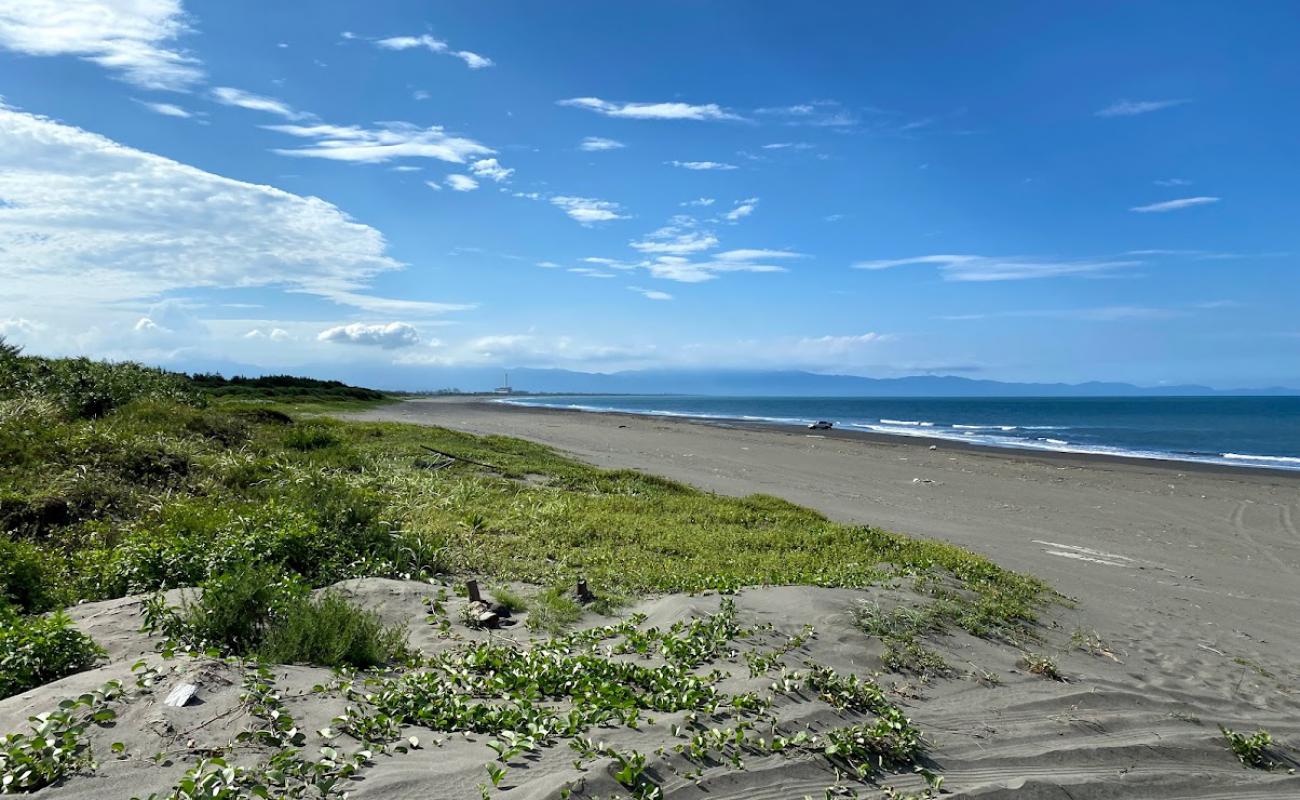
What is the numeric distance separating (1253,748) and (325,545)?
31.1 feet

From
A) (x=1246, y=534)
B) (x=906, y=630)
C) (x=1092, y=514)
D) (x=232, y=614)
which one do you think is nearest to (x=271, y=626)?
(x=232, y=614)

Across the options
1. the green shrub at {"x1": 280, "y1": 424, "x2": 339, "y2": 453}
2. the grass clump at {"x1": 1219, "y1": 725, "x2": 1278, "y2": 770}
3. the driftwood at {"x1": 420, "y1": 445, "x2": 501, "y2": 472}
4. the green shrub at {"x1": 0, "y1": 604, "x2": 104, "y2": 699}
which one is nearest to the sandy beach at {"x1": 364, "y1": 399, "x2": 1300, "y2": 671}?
the grass clump at {"x1": 1219, "y1": 725, "x2": 1278, "y2": 770}

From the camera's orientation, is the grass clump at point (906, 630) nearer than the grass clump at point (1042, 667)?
Yes

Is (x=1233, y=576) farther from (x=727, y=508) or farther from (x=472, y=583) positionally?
(x=472, y=583)

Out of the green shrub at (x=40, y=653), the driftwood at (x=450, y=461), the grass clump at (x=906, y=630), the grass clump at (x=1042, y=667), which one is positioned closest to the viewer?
the green shrub at (x=40, y=653)

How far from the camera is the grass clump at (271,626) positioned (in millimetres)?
5836

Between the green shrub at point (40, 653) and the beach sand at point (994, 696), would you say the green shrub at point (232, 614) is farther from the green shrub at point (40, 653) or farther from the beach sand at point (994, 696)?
the green shrub at point (40, 653)

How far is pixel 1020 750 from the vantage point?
5.84 metres

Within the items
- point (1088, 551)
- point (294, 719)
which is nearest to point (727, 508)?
point (1088, 551)

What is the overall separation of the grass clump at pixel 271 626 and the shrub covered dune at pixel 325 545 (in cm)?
2

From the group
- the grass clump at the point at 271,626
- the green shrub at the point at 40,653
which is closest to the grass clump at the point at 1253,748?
the grass clump at the point at 271,626

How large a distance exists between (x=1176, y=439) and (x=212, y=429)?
59393 millimetres

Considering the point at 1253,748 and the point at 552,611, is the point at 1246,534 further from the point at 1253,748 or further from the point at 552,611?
the point at 552,611

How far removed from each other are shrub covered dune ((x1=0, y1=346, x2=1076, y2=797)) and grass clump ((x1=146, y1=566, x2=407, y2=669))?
0.02 metres
